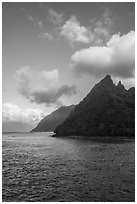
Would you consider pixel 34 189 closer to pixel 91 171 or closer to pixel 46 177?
pixel 46 177

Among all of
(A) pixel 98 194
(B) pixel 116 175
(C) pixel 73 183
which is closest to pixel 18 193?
(C) pixel 73 183

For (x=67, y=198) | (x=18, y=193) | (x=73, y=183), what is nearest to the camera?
(x=67, y=198)

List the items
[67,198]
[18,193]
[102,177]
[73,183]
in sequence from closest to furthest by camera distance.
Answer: [67,198], [18,193], [73,183], [102,177]

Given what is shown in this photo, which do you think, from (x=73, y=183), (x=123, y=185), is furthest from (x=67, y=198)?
(x=123, y=185)

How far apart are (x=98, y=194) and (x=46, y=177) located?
556 inches

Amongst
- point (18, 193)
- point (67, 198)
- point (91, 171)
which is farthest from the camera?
point (91, 171)

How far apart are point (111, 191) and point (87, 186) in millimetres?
4547

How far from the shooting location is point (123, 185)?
36469mm

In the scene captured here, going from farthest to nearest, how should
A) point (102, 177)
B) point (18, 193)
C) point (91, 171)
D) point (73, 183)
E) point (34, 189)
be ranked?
1. point (91, 171)
2. point (102, 177)
3. point (73, 183)
4. point (34, 189)
5. point (18, 193)

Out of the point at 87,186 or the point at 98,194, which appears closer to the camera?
the point at 98,194

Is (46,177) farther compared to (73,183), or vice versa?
(46,177)

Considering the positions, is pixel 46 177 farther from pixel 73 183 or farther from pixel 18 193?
pixel 18 193

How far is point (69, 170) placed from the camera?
47.8 meters

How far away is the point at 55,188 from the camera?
114ft
